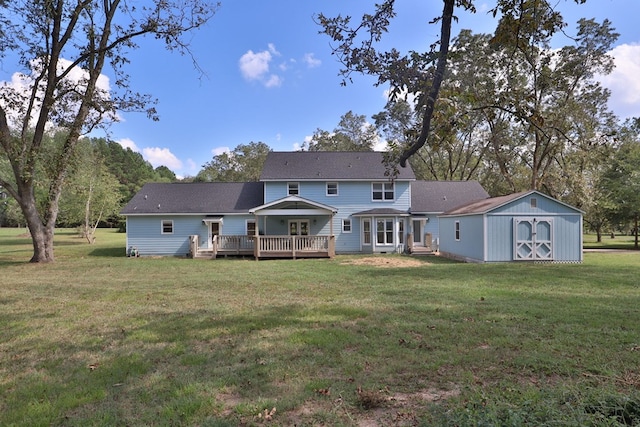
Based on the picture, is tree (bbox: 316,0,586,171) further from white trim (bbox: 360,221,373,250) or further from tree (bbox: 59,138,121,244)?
tree (bbox: 59,138,121,244)

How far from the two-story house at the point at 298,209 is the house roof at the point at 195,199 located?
53 millimetres

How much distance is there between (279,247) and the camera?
18453mm

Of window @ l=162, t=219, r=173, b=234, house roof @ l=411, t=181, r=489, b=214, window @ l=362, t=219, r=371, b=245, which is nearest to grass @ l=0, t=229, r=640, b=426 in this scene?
window @ l=162, t=219, r=173, b=234

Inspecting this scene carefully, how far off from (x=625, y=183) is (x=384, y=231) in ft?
57.7

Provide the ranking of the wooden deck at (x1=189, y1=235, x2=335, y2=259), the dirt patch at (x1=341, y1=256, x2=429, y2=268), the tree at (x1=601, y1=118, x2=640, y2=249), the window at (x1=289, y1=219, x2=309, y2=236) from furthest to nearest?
the tree at (x1=601, y1=118, x2=640, y2=249)
the window at (x1=289, y1=219, x2=309, y2=236)
the wooden deck at (x1=189, y1=235, x2=335, y2=259)
the dirt patch at (x1=341, y1=256, x2=429, y2=268)

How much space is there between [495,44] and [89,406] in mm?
5900

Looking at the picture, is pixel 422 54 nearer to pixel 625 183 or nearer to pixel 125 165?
pixel 625 183

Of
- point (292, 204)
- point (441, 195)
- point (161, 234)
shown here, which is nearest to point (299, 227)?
point (292, 204)

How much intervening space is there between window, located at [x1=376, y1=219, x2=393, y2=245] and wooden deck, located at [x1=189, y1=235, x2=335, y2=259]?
13.2 feet

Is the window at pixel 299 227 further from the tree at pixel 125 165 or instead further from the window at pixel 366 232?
the tree at pixel 125 165

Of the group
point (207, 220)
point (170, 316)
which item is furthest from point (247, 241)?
point (170, 316)

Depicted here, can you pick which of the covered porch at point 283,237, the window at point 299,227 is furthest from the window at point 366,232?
the window at point 299,227

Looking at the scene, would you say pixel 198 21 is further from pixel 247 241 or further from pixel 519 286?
pixel 519 286

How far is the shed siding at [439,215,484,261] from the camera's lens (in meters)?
Result: 15.3
